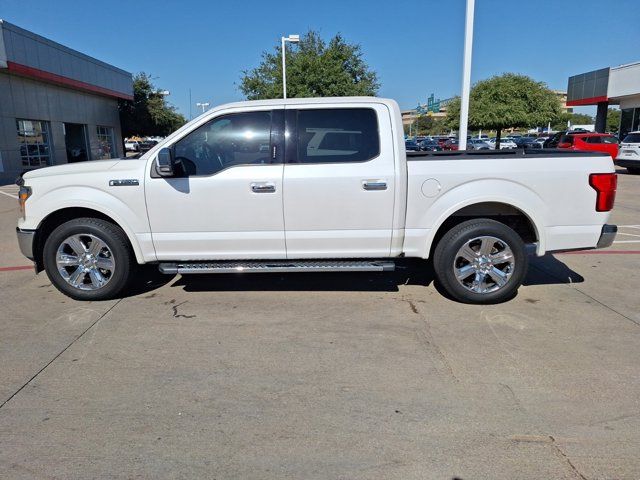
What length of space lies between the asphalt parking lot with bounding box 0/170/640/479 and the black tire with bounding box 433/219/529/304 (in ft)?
0.53

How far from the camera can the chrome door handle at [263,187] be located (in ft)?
15.4

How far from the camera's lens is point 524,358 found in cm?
379

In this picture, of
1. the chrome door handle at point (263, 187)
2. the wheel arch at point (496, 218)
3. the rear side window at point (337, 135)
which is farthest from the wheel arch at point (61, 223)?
the wheel arch at point (496, 218)

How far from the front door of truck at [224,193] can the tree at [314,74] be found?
22954 millimetres

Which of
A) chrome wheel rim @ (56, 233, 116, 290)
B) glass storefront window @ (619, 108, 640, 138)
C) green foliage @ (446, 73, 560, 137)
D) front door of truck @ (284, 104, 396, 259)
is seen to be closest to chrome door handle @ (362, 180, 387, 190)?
front door of truck @ (284, 104, 396, 259)

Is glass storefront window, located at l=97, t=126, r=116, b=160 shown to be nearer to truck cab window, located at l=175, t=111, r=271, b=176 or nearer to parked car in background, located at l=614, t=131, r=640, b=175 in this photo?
parked car in background, located at l=614, t=131, r=640, b=175

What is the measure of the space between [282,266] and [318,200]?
2.52ft

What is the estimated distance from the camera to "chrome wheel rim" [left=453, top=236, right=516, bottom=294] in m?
4.87

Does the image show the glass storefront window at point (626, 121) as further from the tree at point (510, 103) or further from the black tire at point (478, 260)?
the black tire at point (478, 260)

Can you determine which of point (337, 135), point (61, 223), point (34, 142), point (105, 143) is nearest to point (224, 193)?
point (337, 135)

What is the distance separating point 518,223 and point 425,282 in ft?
4.08

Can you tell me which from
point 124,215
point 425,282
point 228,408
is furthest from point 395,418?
point 124,215

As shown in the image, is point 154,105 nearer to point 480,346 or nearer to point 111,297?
point 111,297

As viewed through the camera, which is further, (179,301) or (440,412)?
(179,301)
